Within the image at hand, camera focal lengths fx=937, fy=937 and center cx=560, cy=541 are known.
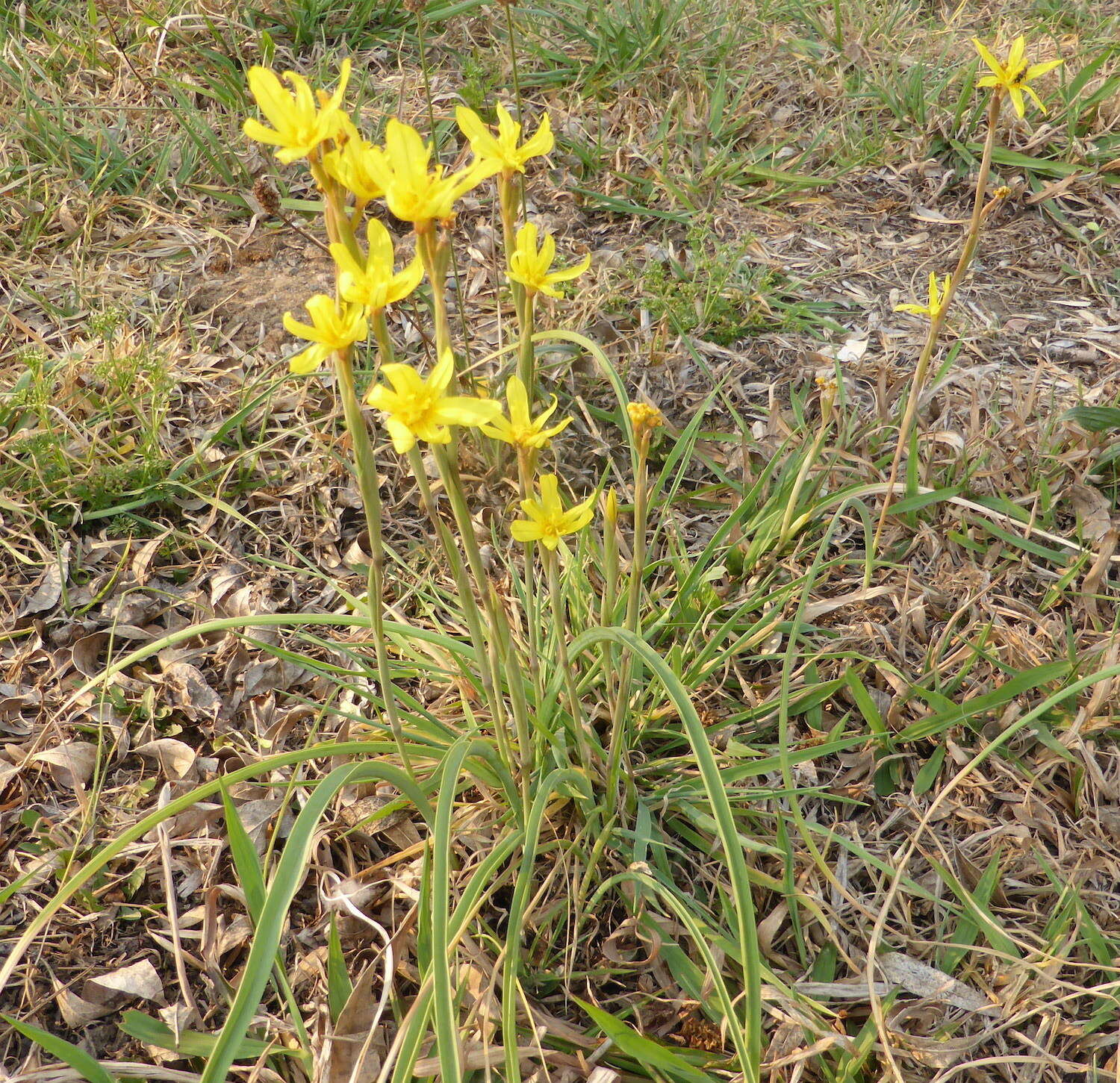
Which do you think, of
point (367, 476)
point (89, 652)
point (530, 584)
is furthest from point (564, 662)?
point (89, 652)

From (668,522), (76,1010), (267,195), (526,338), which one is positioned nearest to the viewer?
(526,338)

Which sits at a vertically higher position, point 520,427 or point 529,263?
point 529,263

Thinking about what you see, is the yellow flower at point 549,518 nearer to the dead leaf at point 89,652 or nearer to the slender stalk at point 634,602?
the slender stalk at point 634,602

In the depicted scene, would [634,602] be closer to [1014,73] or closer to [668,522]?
[668,522]

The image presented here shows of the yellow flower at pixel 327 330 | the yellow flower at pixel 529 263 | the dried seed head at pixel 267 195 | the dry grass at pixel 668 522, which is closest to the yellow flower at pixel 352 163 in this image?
the yellow flower at pixel 327 330

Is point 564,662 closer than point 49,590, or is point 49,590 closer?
point 564,662

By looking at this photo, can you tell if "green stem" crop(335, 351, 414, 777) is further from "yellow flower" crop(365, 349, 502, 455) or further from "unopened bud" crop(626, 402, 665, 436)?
"unopened bud" crop(626, 402, 665, 436)

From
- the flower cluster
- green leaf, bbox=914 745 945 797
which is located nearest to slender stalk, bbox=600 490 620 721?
the flower cluster
